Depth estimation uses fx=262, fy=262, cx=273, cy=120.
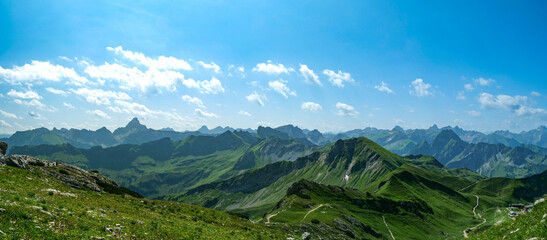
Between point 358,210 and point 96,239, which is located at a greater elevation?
point 96,239

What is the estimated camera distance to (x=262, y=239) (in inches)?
1554

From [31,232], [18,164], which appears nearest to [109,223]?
[31,232]

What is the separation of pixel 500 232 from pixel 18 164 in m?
66.7

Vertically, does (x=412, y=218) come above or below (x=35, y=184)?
below

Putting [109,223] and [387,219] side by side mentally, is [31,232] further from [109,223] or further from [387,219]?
[387,219]

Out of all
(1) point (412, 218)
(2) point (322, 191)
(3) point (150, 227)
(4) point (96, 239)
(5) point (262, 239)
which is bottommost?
(1) point (412, 218)

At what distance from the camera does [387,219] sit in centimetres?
16912

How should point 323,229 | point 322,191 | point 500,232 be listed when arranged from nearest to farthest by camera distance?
point 500,232 → point 323,229 → point 322,191

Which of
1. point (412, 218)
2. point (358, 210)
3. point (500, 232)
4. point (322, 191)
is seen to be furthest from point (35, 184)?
point (412, 218)

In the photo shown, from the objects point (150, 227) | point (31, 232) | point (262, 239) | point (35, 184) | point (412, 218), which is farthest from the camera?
point (412, 218)

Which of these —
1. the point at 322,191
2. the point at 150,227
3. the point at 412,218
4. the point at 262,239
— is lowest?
the point at 412,218

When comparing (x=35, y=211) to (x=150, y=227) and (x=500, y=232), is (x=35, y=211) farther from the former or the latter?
(x=500, y=232)

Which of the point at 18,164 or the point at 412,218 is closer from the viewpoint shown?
the point at 18,164

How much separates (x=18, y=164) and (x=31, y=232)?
128 feet
